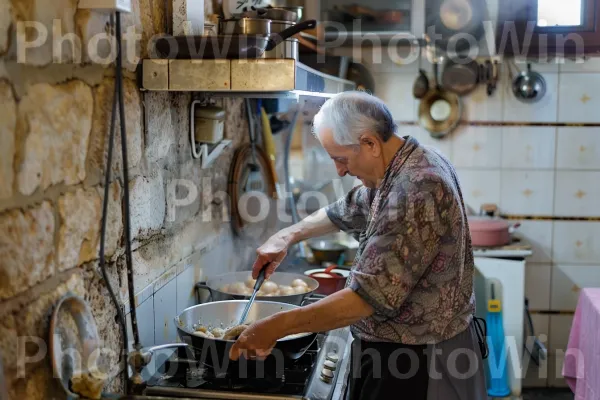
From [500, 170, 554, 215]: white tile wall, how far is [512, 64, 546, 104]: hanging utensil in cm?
39

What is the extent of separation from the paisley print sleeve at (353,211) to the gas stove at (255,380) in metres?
0.44

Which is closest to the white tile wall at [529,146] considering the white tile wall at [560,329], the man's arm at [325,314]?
the white tile wall at [560,329]

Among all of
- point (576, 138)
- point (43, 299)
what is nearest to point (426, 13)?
point (576, 138)

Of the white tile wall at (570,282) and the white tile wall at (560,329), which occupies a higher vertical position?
the white tile wall at (570,282)

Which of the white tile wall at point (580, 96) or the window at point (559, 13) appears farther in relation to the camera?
the white tile wall at point (580, 96)

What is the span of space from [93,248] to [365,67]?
239cm

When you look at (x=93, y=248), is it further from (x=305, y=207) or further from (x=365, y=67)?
(x=365, y=67)

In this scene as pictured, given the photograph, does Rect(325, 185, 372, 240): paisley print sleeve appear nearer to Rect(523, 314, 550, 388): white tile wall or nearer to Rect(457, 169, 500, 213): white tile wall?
Rect(457, 169, 500, 213): white tile wall

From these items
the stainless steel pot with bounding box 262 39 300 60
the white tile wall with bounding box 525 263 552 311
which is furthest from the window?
the stainless steel pot with bounding box 262 39 300 60

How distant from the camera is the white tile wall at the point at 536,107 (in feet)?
11.6

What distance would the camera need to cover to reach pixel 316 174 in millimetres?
3664

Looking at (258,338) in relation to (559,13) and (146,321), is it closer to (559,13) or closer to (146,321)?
(146,321)

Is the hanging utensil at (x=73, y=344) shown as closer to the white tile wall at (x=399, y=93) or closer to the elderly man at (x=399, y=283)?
the elderly man at (x=399, y=283)

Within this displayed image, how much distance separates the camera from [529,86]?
347 cm
